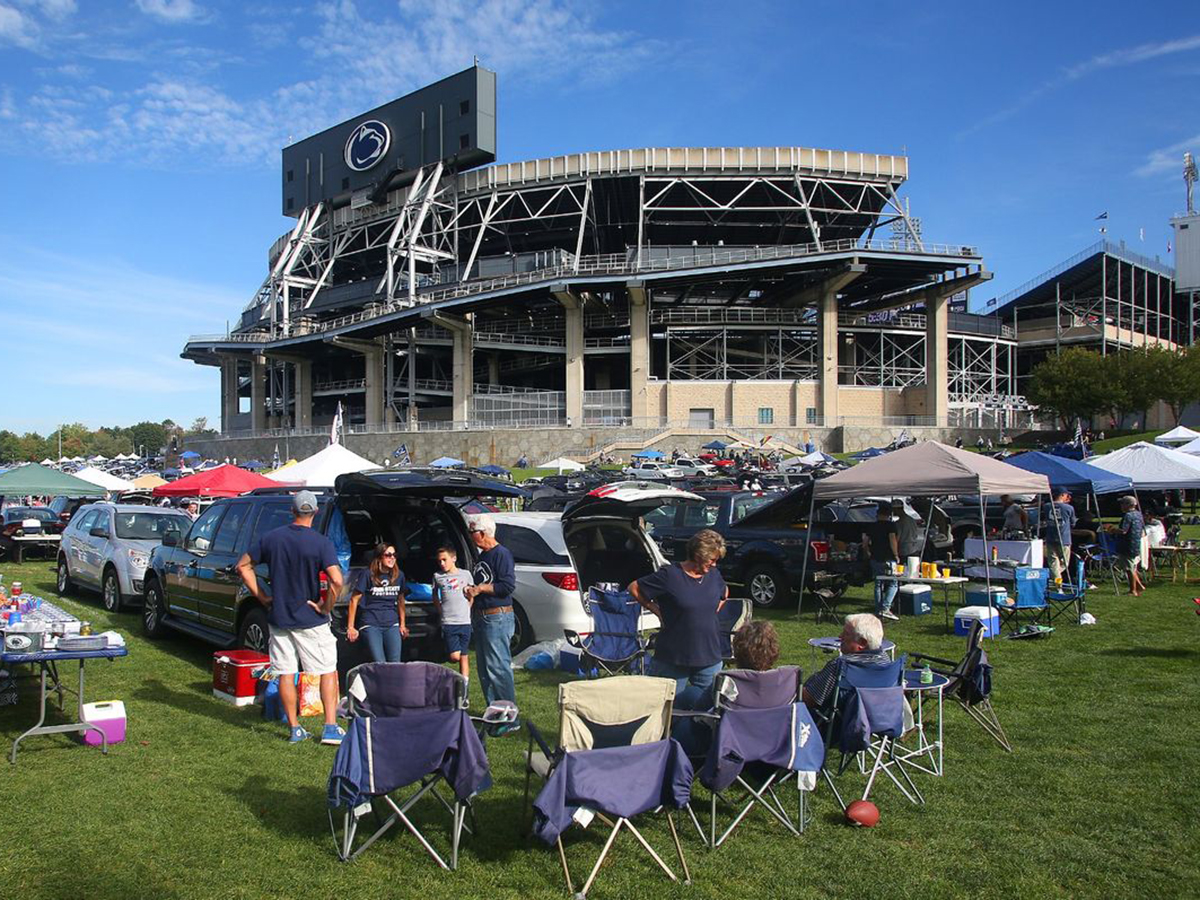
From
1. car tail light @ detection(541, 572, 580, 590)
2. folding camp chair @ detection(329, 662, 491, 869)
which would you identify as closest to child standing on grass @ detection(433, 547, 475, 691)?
car tail light @ detection(541, 572, 580, 590)

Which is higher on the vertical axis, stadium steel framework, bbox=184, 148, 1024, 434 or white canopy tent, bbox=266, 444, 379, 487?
→ stadium steel framework, bbox=184, 148, 1024, 434

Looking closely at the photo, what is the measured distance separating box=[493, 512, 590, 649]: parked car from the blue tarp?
9.96 metres

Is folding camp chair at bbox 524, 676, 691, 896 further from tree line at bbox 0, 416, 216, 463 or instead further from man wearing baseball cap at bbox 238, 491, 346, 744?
tree line at bbox 0, 416, 216, 463

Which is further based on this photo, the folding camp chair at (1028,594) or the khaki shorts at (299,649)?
the folding camp chair at (1028,594)

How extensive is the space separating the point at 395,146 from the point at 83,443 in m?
110

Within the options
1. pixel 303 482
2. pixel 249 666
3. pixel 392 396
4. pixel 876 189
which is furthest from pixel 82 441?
pixel 249 666

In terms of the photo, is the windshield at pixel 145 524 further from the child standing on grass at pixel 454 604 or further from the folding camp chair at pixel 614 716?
the folding camp chair at pixel 614 716

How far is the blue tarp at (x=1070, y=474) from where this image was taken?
15484 millimetres

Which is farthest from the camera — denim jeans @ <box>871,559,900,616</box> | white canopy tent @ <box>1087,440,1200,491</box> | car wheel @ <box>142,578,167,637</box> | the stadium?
the stadium

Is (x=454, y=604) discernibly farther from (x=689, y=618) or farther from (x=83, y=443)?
(x=83, y=443)

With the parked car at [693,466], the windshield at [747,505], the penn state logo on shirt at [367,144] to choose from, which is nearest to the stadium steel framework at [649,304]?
the penn state logo on shirt at [367,144]

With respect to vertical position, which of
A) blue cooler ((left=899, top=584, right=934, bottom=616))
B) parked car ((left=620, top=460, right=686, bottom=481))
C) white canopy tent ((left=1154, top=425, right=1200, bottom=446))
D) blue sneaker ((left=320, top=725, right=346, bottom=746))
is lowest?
blue cooler ((left=899, top=584, right=934, bottom=616))

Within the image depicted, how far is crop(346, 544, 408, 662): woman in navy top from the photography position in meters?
7.13

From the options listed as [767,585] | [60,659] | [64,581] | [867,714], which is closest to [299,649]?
[60,659]
